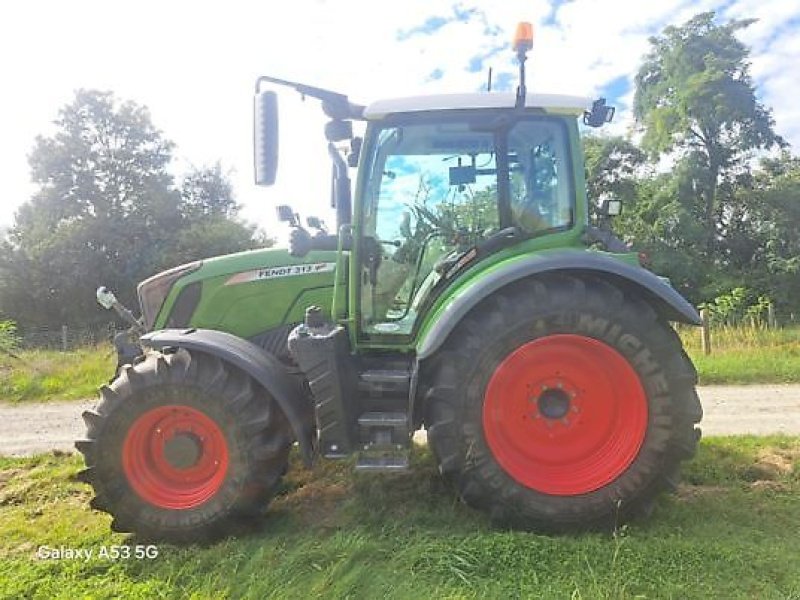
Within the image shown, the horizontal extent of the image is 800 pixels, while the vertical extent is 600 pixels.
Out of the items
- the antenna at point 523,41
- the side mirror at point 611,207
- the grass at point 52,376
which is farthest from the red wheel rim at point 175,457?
the grass at point 52,376

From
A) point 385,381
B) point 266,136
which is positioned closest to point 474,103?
point 266,136

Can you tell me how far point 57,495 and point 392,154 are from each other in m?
3.22

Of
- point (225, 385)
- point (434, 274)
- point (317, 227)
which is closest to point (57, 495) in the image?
point (225, 385)

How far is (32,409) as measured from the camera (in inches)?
334

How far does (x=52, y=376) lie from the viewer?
395 inches

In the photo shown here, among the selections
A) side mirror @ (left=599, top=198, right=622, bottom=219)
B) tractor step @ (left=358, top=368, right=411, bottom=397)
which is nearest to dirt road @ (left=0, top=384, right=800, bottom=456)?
tractor step @ (left=358, top=368, right=411, bottom=397)

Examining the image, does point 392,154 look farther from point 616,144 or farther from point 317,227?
point 616,144

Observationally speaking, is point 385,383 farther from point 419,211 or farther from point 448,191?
point 448,191

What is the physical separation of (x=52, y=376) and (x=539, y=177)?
8924 millimetres

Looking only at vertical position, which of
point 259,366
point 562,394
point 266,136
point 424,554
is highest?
point 266,136

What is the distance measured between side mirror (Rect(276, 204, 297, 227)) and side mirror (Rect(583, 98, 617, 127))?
1.86 m

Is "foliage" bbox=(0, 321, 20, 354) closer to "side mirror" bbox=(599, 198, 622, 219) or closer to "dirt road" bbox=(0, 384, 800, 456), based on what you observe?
"dirt road" bbox=(0, 384, 800, 456)

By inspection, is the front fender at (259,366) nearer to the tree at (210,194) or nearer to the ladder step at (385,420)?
the ladder step at (385,420)

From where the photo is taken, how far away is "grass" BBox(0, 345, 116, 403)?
935 centimetres
